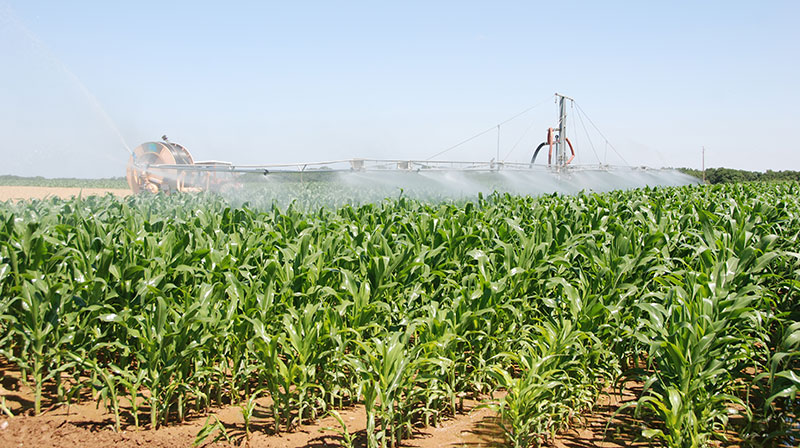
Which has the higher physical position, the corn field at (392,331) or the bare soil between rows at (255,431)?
the corn field at (392,331)

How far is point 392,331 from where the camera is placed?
3.94 meters

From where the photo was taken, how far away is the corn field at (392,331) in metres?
3.07

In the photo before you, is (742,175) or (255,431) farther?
(742,175)

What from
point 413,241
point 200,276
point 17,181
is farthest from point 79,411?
point 17,181

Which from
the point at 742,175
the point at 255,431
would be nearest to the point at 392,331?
the point at 255,431

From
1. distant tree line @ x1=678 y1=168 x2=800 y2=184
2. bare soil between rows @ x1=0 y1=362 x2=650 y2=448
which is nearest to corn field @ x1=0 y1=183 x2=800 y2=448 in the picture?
bare soil between rows @ x1=0 y1=362 x2=650 y2=448

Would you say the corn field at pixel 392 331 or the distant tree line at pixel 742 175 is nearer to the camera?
the corn field at pixel 392 331

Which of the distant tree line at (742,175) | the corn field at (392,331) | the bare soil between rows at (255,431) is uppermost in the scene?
the distant tree line at (742,175)

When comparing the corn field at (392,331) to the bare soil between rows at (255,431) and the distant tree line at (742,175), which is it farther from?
the distant tree line at (742,175)

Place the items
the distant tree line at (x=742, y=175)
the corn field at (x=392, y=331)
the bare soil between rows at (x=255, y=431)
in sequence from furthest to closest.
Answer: the distant tree line at (x=742, y=175)
the bare soil between rows at (x=255, y=431)
the corn field at (x=392, y=331)

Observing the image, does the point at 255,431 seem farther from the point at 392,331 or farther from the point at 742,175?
the point at 742,175

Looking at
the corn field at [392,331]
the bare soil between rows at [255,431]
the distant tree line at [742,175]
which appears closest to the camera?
the corn field at [392,331]

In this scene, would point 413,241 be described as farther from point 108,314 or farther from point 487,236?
point 108,314

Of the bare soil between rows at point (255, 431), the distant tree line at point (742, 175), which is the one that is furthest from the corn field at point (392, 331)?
the distant tree line at point (742, 175)
